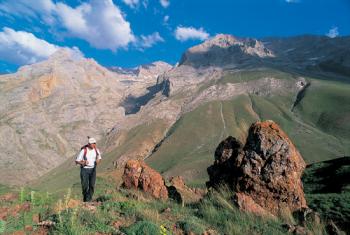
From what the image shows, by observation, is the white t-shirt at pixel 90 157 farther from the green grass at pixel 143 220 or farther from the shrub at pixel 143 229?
the shrub at pixel 143 229

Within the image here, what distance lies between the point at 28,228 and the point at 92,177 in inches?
270

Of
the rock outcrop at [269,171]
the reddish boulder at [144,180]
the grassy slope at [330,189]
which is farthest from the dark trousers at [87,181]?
the grassy slope at [330,189]

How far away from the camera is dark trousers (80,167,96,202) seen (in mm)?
16562

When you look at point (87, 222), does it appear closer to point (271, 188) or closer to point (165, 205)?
point (165, 205)

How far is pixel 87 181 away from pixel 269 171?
7.89m

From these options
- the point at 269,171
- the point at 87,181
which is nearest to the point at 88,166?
the point at 87,181

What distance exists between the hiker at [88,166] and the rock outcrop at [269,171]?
20.5 feet

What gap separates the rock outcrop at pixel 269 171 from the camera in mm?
17234

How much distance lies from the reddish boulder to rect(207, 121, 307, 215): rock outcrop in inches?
130

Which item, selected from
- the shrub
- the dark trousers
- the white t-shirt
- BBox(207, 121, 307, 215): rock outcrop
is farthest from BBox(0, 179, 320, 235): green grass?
→ BBox(207, 121, 307, 215): rock outcrop

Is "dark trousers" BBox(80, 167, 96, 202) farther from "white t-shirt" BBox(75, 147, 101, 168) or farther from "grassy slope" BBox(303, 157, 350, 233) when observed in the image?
"grassy slope" BBox(303, 157, 350, 233)

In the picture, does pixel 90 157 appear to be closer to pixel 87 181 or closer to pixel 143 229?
pixel 87 181

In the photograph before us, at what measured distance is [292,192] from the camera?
17.2 meters

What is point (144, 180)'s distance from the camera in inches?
853
